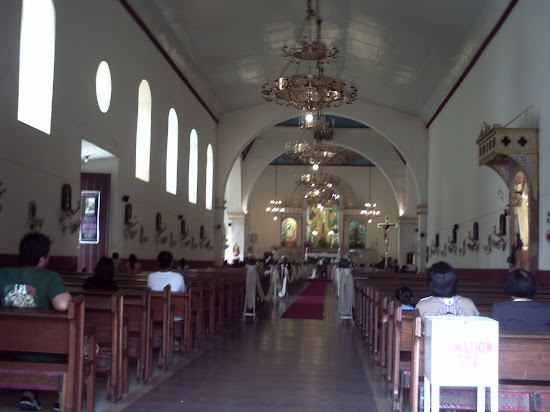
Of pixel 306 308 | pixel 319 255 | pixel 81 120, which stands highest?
pixel 81 120

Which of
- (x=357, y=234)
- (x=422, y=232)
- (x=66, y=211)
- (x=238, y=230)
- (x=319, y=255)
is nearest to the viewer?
(x=66, y=211)

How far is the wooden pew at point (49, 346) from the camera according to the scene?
3.97 m

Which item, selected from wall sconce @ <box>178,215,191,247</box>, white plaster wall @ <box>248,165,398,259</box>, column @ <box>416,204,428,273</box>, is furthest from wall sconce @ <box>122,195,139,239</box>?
white plaster wall @ <box>248,165,398,259</box>

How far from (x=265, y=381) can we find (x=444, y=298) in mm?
2267

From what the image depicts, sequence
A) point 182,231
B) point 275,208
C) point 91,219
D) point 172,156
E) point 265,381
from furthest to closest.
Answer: point 275,208 → point 182,231 → point 172,156 → point 91,219 → point 265,381

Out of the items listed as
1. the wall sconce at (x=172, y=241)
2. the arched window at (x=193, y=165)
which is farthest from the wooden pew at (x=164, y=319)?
the arched window at (x=193, y=165)

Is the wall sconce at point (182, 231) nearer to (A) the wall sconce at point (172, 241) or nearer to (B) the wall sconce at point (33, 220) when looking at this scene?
(A) the wall sconce at point (172, 241)

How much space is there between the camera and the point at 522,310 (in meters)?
4.11

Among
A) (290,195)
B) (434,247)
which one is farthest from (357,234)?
(434,247)

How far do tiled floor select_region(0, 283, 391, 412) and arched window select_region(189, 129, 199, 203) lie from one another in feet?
34.9

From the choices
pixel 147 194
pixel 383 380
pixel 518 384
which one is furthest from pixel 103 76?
pixel 518 384

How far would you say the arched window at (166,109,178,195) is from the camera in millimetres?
16828

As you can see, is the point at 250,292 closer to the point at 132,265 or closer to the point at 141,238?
the point at 132,265

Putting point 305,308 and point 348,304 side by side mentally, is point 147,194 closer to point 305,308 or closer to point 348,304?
point 305,308
